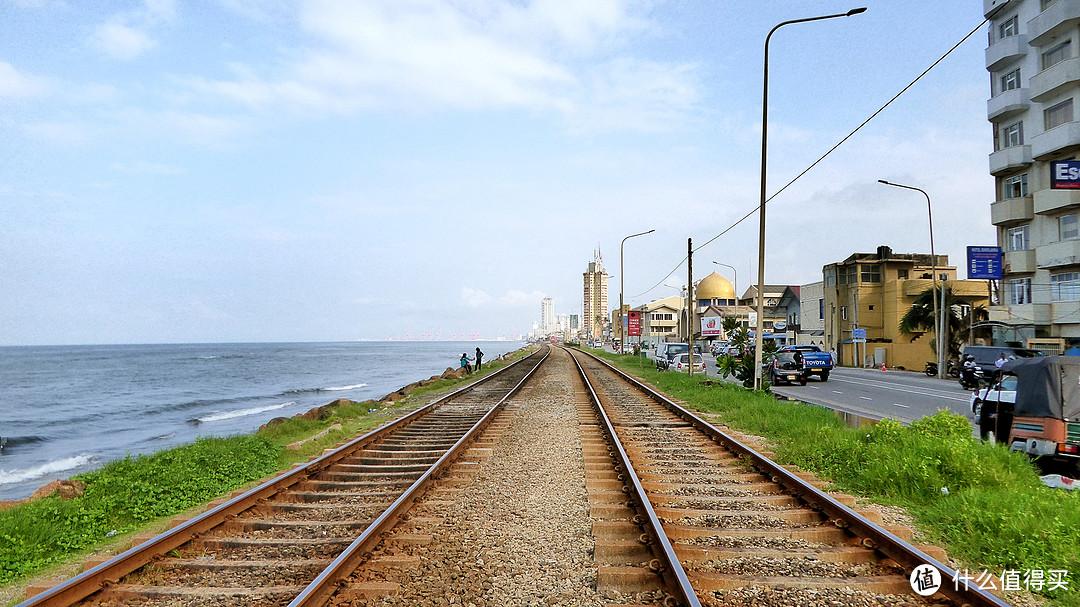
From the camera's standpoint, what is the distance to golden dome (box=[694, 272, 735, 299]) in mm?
117062

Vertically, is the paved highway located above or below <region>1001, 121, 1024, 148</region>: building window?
below

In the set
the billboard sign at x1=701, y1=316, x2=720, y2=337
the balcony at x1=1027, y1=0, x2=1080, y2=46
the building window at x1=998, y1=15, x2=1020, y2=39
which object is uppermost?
the building window at x1=998, y1=15, x2=1020, y2=39

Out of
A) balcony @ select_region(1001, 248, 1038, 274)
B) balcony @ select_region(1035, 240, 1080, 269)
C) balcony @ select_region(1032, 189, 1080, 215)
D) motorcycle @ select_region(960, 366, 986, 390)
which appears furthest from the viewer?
balcony @ select_region(1001, 248, 1038, 274)

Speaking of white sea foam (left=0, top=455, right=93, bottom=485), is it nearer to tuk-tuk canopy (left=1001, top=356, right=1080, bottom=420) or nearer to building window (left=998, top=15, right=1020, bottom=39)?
tuk-tuk canopy (left=1001, top=356, right=1080, bottom=420)

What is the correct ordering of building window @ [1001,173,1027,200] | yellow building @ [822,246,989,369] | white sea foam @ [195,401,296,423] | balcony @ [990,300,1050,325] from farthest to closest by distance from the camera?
yellow building @ [822,246,989,369]
building window @ [1001,173,1027,200]
balcony @ [990,300,1050,325]
white sea foam @ [195,401,296,423]

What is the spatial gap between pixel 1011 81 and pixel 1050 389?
133ft

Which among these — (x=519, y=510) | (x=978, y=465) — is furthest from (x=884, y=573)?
(x=978, y=465)

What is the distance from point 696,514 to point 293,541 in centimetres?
392

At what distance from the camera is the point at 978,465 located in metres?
8.29

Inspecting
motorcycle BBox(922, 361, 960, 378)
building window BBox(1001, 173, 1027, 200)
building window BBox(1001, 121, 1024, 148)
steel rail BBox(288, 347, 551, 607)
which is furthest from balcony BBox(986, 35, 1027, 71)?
steel rail BBox(288, 347, 551, 607)

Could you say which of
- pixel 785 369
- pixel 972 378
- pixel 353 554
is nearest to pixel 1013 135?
pixel 972 378

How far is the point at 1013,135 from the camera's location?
3988cm

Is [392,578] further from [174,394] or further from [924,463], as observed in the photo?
[174,394]

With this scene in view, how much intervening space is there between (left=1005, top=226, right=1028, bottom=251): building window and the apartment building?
0.20ft
